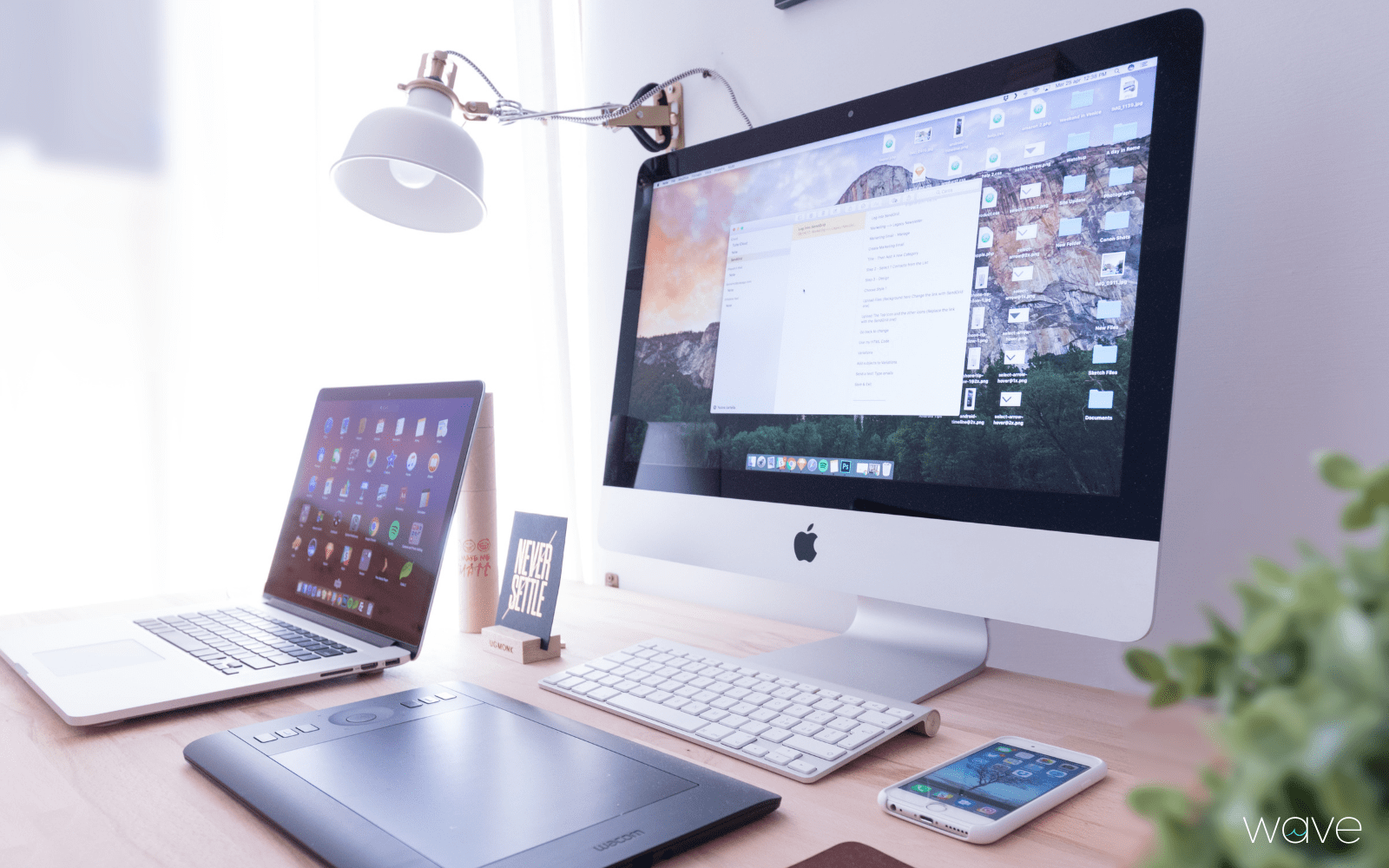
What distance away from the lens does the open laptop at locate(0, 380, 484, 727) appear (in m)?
0.75

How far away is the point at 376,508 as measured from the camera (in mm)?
966


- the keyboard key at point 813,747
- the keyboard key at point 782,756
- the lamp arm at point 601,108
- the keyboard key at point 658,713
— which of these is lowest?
the keyboard key at point 658,713

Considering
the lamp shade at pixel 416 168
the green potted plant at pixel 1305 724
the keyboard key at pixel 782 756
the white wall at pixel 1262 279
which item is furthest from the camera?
the lamp shade at pixel 416 168

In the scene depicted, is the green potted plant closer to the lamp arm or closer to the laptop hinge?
the laptop hinge

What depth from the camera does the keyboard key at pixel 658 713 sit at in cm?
65

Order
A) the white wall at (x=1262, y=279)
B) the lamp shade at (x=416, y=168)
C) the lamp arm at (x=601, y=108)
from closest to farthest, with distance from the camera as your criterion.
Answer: the white wall at (x=1262, y=279) → the lamp shade at (x=416, y=168) → the lamp arm at (x=601, y=108)

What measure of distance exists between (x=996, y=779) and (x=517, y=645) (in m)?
0.51

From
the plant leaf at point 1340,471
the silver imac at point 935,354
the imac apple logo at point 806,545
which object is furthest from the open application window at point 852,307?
the plant leaf at point 1340,471

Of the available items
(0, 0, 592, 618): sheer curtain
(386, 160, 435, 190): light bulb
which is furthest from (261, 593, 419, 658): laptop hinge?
(386, 160, 435, 190): light bulb

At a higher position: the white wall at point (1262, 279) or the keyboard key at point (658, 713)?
the white wall at point (1262, 279)

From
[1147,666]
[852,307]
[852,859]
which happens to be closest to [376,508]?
[852,307]

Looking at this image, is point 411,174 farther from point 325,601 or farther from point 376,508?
point 325,601

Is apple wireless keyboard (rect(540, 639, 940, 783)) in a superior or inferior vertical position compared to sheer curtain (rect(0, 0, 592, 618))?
inferior

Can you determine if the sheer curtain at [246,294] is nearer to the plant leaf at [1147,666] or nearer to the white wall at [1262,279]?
the white wall at [1262,279]
